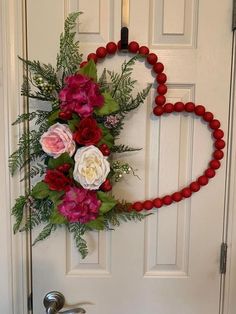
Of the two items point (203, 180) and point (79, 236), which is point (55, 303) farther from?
point (203, 180)

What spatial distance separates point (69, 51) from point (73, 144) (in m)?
0.28

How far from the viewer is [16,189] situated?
1067mm

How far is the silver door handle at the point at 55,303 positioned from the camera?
1.09 m

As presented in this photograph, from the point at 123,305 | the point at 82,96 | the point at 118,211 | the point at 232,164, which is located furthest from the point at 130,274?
the point at 82,96

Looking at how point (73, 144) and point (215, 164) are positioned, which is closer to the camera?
point (73, 144)

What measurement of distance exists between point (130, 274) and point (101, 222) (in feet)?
0.88

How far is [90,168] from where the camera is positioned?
90cm

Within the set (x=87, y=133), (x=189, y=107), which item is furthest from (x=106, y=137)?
(x=189, y=107)

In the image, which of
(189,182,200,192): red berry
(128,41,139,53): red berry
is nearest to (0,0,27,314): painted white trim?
(128,41,139,53): red berry

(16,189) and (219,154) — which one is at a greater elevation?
(219,154)

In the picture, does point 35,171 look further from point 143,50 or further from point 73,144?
point 143,50

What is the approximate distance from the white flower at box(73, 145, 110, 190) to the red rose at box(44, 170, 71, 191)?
1.4 inches

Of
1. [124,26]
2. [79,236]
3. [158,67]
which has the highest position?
[124,26]

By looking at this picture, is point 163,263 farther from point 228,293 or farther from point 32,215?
point 32,215
